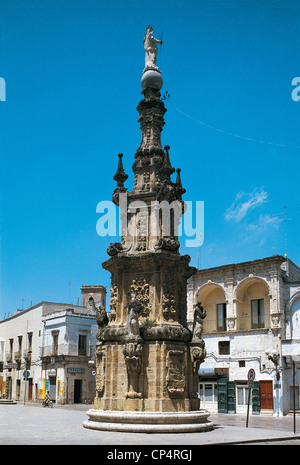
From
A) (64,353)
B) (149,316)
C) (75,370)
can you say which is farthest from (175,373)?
(64,353)

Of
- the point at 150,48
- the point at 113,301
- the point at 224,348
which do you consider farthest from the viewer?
the point at 224,348

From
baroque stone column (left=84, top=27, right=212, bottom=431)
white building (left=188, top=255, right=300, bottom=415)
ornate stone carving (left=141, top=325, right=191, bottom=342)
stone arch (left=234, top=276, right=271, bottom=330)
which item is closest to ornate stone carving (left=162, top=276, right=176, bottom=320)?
baroque stone column (left=84, top=27, right=212, bottom=431)

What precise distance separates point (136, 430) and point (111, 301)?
15.0ft

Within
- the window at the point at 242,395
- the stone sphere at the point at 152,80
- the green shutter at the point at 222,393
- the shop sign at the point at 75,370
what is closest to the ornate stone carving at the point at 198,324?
the stone sphere at the point at 152,80

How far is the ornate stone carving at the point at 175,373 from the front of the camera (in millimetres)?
16516

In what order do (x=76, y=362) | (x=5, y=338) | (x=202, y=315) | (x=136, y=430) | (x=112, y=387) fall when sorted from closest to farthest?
1. (x=136, y=430)
2. (x=112, y=387)
3. (x=202, y=315)
4. (x=76, y=362)
5. (x=5, y=338)

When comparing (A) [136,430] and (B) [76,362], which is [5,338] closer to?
(B) [76,362]

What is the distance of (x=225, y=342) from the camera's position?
119 feet

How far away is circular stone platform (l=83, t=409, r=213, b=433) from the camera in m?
15.5

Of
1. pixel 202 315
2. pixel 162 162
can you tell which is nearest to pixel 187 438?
pixel 202 315

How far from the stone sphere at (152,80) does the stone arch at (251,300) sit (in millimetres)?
18150

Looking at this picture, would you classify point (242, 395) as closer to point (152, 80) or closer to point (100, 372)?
point (100, 372)

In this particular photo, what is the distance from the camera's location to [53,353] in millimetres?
44562

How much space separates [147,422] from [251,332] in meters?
20.3
